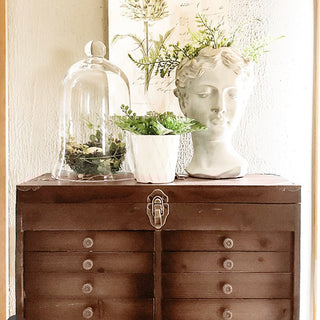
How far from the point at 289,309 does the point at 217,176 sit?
0.47 meters

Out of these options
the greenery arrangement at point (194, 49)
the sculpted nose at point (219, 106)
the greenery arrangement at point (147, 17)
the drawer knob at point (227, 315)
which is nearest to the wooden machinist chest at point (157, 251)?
the drawer knob at point (227, 315)

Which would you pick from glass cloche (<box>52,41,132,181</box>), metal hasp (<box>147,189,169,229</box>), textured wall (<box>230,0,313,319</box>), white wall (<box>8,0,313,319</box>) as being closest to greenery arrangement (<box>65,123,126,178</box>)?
glass cloche (<box>52,41,132,181</box>)

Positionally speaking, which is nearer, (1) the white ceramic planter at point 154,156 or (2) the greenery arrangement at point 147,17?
(1) the white ceramic planter at point 154,156

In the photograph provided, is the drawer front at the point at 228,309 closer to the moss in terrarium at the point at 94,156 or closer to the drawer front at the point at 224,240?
the drawer front at the point at 224,240

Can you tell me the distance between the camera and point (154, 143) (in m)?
1.43

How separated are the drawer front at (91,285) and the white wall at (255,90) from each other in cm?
50

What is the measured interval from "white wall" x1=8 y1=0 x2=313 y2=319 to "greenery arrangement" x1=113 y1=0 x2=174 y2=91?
0.13 metres

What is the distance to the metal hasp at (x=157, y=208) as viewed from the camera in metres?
1.38

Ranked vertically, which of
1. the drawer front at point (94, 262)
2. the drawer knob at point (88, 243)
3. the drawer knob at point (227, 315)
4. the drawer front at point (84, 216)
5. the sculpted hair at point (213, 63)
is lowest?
the drawer knob at point (227, 315)

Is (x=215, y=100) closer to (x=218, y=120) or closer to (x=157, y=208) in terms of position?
(x=218, y=120)

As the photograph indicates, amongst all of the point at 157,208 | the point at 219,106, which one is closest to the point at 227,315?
the point at 157,208

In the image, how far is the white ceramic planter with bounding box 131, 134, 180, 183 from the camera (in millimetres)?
1431

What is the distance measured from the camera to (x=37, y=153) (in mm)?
1866

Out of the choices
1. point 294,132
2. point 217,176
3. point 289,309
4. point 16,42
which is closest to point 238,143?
point 294,132
